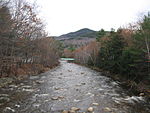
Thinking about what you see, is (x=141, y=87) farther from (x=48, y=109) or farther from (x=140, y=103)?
(x=48, y=109)

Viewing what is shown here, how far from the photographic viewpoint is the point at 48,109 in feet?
16.9

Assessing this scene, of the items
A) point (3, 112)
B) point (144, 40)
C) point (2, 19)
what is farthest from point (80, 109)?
point (2, 19)

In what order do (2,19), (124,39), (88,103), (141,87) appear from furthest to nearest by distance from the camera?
(124,39) → (141,87) → (2,19) → (88,103)

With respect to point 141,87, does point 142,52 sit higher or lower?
higher

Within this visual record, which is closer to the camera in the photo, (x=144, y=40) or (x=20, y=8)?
(x=144, y=40)

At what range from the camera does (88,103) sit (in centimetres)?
592

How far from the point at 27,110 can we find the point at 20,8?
9.07 meters

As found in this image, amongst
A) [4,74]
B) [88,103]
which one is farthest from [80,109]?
[4,74]

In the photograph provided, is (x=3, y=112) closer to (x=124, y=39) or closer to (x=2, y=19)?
(x=2, y=19)

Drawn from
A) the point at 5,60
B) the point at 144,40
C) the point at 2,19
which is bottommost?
the point at 5,60

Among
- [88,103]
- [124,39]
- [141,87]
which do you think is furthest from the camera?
[124,39]

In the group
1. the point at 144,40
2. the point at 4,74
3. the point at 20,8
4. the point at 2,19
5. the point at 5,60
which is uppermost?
the point at 20,8

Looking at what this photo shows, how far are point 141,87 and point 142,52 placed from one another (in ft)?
8.27

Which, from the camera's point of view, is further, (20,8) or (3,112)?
(20,8)
